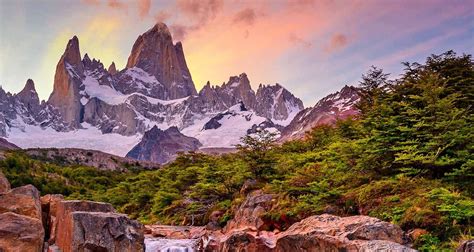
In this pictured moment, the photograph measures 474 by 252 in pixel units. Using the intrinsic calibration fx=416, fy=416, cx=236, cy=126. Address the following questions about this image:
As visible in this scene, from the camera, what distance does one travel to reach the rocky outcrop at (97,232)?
38.1 ft

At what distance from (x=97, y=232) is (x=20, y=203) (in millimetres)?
3870

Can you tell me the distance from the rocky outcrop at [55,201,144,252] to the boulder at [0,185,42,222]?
5.11 ft

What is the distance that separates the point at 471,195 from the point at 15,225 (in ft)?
42.0

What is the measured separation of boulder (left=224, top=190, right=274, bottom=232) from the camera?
16.4 m

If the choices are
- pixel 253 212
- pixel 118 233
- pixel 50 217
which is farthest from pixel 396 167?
pixel 50 217

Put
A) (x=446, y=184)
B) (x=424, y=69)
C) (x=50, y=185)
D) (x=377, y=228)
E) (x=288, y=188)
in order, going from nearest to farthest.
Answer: (x=377, y=228)
(x=446, y=184)
(x=288, y=188)
(x=424, y=69)
(x=50, y=185)

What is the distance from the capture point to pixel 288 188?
664 inches

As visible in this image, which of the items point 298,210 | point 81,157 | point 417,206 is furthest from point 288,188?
point 81,157

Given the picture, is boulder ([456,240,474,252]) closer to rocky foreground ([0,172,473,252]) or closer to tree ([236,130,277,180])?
rocky foreground ([0,172,473,252])

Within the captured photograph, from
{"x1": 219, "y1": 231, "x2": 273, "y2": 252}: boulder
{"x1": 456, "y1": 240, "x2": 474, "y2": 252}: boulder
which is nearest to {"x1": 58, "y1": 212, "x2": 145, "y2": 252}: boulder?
{"x1": 219, "y1": 231, "x2": 273, "y2": 252}: boulder

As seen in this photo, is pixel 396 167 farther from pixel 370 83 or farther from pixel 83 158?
pixel 83 158

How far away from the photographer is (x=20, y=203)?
13.9 metres

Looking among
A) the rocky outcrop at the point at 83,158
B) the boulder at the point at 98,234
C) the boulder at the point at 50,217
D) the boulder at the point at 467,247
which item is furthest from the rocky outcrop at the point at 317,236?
the rocky outcrop at the point at 83,158

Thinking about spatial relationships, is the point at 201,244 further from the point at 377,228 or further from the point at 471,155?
the point at 471,155
